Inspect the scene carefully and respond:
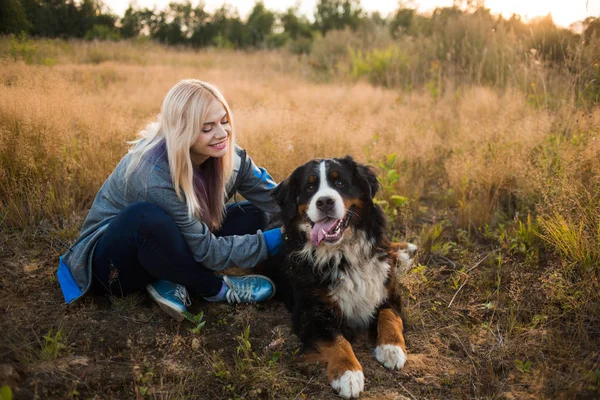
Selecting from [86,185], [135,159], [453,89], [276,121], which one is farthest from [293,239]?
[453,89]

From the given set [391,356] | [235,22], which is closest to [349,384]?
[391,356]

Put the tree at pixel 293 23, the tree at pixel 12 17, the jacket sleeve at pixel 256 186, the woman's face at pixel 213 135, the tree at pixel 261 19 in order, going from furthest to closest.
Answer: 1. the tree at pixel 261 19
2. the tree at pixel 293 23
3. the tree at pixel 12 17
4. the jacket sleeve at pixel 256 186
5. the woman's face at pixel 213 135

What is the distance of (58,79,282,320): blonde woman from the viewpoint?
264 centimetres

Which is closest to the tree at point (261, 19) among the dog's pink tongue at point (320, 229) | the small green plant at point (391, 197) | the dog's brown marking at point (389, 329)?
the small green plant at point (391, 197)

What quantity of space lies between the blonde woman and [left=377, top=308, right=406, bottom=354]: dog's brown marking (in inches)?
32.2

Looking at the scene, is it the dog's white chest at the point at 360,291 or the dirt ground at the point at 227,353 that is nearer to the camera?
the dirt ground at the point at 227,353

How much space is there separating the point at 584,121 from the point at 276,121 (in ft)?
10.8

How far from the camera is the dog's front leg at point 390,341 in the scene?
2459 millimetres

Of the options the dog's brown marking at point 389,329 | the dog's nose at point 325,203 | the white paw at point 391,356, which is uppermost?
the dog's nose at point 325,203

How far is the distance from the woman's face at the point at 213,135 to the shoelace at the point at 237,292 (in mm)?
884

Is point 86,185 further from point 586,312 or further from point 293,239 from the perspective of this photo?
Answer: point 586,312

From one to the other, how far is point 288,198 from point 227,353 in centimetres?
101

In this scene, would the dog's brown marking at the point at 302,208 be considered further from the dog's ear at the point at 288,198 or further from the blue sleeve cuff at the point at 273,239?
the blue sleeve cuff at the point at 273,239

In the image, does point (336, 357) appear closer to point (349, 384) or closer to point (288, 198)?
point (349, 384)
